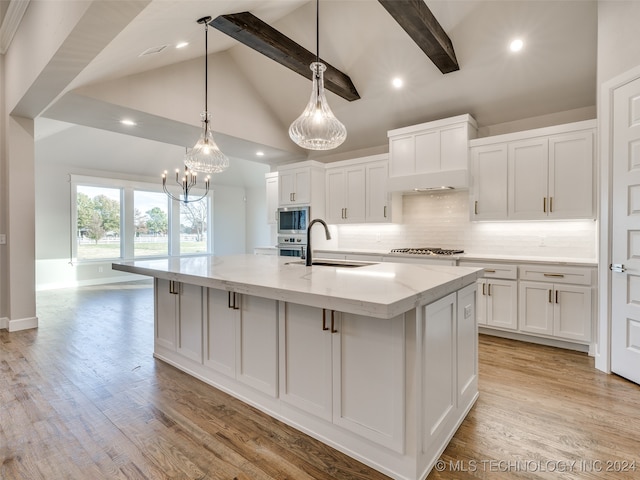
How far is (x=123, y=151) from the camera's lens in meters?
7.45

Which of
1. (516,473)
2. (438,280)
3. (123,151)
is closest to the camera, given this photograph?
(516,473)

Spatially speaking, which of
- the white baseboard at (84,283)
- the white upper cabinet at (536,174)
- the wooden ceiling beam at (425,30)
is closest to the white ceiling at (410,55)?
the wooden ceiling beam at (425,30)

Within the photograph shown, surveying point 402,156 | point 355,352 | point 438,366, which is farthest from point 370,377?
point 402,156

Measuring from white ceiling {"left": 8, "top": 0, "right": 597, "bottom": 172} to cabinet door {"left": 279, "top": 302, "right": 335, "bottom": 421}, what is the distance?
84.5 inches

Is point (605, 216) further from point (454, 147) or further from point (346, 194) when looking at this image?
point (346, 194)

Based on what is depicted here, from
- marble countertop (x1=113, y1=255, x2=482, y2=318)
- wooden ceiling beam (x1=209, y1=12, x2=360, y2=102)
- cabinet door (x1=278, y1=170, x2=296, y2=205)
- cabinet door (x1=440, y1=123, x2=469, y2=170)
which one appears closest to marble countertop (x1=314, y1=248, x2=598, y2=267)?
cabinet door (x1=440, y1=123, x2=469, y2=170)

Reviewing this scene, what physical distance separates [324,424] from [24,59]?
14.1 ft

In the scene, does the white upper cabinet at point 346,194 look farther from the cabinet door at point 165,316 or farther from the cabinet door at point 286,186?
the cabinet door at point 165,316

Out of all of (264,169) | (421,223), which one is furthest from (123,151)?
(421,223)

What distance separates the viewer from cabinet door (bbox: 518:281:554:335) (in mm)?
3375

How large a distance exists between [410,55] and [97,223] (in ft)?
24.3

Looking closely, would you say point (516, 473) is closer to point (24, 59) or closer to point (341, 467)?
point (341, 467)

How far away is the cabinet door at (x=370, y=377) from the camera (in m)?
1.59

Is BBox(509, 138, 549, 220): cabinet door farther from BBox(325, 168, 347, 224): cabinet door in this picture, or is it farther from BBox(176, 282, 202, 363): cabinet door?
BBox(176, 282, 202, 363): cabinet door
